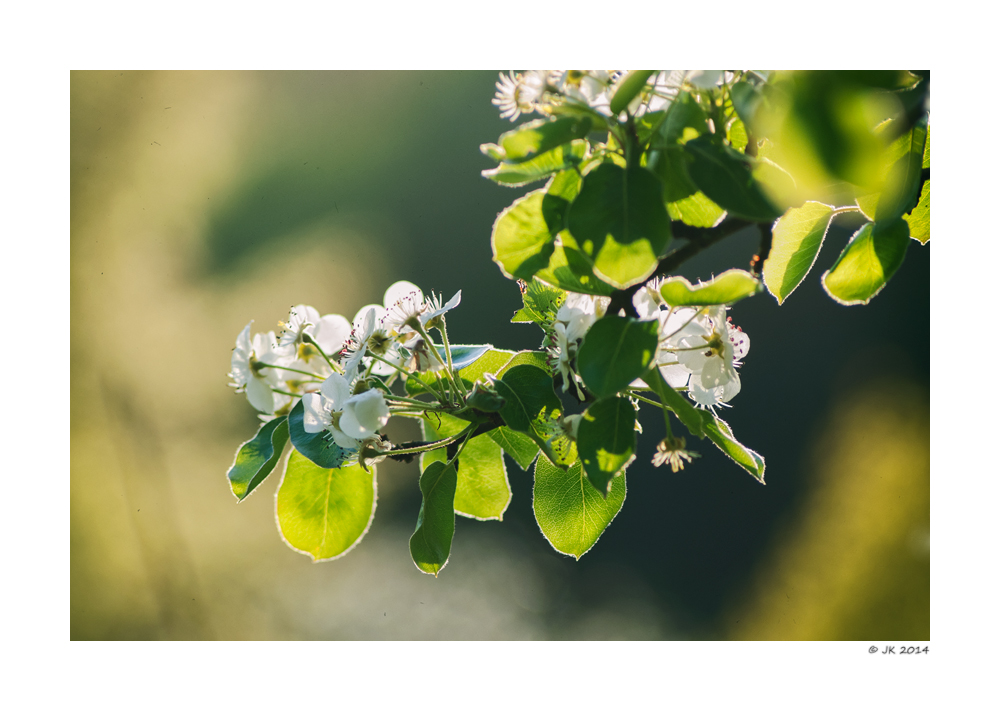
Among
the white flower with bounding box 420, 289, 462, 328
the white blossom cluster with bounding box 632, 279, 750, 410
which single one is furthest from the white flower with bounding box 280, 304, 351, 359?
the white blossom cluster with bounding box 632, 279, 750, 410

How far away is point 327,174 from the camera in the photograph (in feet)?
5.65

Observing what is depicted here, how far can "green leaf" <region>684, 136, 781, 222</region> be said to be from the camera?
405 millimetres

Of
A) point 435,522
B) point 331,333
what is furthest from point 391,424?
point 435,522

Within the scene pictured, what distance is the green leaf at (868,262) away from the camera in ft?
1.80

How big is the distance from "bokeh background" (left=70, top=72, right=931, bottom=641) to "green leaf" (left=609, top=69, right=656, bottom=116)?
1097 millimetres

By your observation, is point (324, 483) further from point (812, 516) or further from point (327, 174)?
point (812, 516)

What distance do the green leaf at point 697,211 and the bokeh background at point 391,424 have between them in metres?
0.99

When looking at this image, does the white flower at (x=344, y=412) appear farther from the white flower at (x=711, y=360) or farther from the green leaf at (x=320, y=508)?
the white flower at (x=711, y=360)

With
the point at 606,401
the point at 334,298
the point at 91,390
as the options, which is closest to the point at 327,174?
the point at 334,298

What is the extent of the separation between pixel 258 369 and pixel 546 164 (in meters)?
0.35

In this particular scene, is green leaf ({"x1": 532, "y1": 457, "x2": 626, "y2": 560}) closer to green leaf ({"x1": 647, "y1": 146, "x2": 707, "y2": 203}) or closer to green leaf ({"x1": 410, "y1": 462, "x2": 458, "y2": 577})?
green leaf ({"x1": 410, "y1": 462, "x2": 458, "y2": 577})

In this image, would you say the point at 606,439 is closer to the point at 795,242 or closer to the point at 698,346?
the point at 698,346

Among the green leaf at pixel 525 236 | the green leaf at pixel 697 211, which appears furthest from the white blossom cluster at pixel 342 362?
the green leaf at pixel 697 211

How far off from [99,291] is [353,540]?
1623mm
